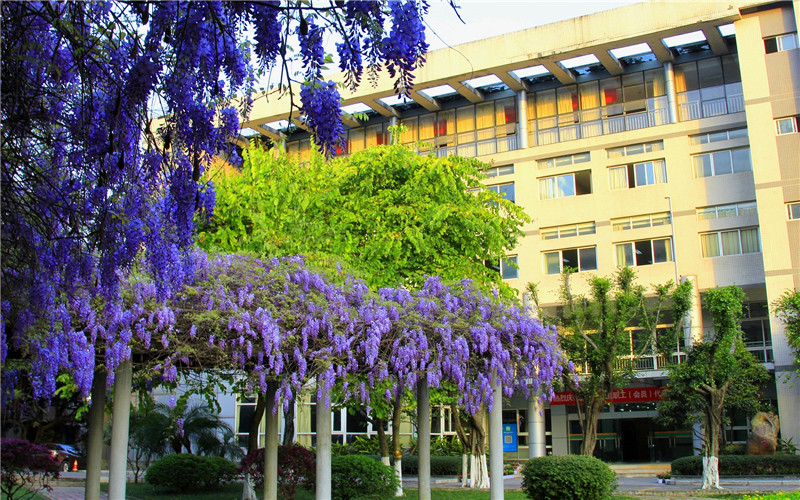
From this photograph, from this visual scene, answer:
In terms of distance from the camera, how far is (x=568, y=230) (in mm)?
36938

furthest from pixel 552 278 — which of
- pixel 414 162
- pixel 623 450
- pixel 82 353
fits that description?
pixel 82 353

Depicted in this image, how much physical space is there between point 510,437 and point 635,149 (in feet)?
48.8

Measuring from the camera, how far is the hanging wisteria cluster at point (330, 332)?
11648 millimetres

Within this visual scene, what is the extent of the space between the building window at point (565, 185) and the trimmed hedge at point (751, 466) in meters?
13.8

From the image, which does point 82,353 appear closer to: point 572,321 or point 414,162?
point 414,162

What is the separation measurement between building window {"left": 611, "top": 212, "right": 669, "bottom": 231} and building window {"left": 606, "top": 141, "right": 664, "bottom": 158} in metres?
2.91

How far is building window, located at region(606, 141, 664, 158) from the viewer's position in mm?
35500

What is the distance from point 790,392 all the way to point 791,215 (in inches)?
270

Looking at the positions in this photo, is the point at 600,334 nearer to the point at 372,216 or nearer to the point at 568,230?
the point at 372,216

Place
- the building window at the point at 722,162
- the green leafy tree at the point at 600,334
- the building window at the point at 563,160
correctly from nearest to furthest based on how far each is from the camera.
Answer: the green leafy tree at the point at 600,334 → the building window at the point at 722,162 → the building window at the point at 563,160

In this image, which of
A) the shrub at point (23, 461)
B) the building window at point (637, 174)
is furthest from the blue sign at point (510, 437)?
the shrub at point (23, 461)

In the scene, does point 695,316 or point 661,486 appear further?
point 695,316

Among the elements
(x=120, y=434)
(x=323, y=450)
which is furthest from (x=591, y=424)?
(x=120, y=434)

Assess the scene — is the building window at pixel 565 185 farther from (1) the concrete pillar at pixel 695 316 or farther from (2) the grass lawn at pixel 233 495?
(2) the grass lawn at pixel 233 495
